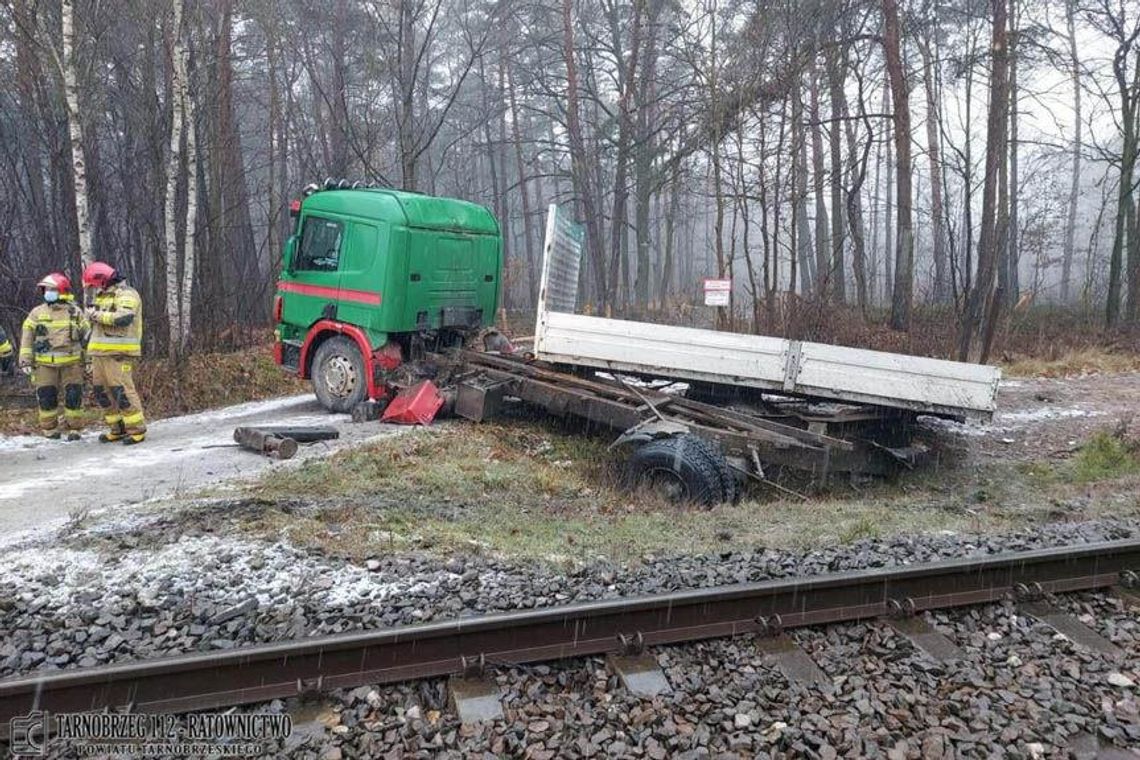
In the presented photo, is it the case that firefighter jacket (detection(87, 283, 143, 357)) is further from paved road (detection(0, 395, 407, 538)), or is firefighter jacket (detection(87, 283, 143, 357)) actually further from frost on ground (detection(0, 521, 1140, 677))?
frost on ground (detection(0, 521, 1140, 677))

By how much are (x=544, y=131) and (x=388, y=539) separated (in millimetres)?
36365

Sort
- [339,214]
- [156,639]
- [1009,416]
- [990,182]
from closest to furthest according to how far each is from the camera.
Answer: [156,639] < [339,214] < [1009,416] < [990,182]

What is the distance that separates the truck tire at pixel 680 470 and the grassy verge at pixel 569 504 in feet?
0.63

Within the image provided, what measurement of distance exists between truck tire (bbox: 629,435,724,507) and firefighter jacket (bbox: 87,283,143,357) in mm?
5681

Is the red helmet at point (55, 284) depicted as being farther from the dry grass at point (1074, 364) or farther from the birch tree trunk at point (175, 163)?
the dry grass at point (1074, 364)

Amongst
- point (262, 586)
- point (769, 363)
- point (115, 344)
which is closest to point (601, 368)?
point (769, 363)

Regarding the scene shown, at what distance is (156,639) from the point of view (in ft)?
11.7

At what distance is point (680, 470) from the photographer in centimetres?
664

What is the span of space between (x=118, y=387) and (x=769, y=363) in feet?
23.1

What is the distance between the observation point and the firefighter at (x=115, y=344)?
27.5 feet

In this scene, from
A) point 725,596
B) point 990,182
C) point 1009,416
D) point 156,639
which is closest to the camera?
point 156,639

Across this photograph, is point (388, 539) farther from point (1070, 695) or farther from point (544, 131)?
point (544, 131)

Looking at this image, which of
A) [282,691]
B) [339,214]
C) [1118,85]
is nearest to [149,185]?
[339,214]

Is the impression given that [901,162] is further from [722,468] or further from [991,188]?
[722,468]
